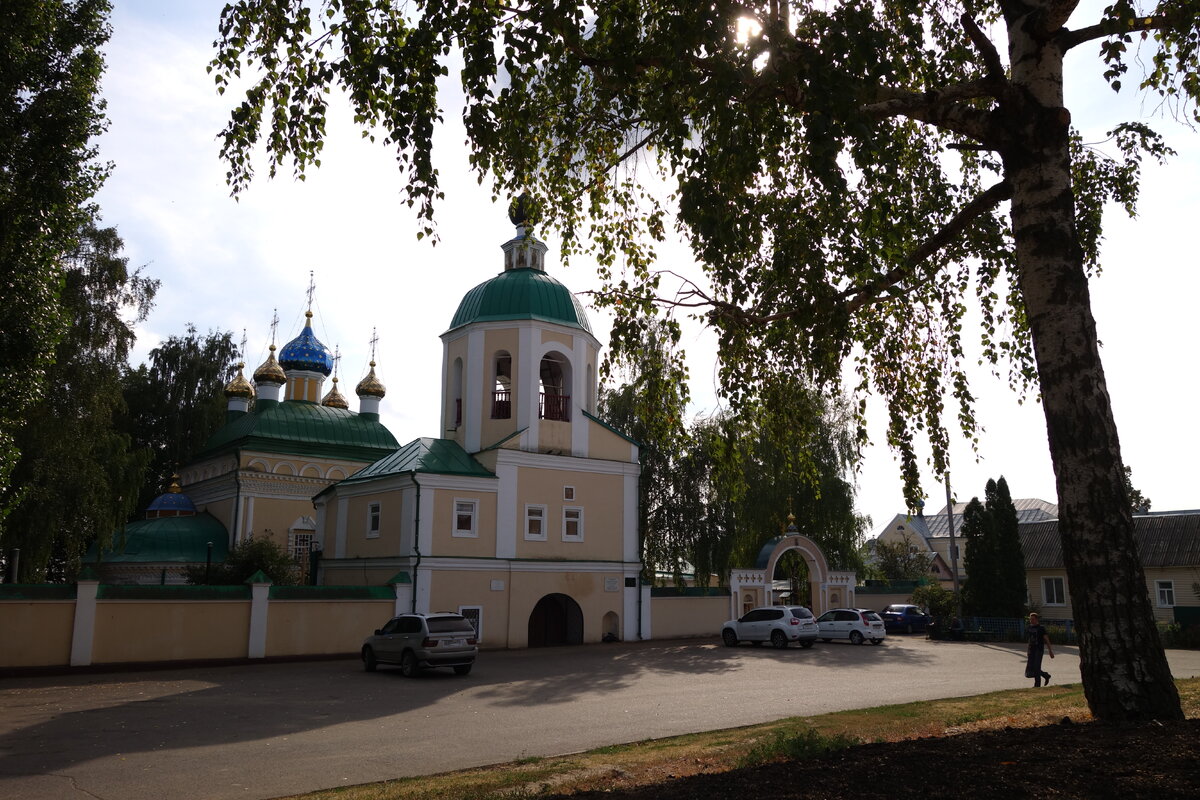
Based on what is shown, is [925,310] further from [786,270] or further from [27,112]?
[27,112]

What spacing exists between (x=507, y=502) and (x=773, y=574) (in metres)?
13.7

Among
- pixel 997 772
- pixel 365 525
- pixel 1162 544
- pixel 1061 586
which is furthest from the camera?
pixel 1061 586

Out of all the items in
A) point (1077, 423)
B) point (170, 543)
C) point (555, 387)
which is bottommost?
point (170, 543)

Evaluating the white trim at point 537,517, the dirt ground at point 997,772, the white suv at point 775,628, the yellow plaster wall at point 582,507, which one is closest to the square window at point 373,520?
the yellow plaster wall at point 582,507

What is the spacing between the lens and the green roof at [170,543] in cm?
3541

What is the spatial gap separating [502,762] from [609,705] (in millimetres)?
5578

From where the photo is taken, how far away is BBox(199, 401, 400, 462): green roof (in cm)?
4031

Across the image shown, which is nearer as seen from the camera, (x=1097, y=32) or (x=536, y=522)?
(x=1097, y=32)

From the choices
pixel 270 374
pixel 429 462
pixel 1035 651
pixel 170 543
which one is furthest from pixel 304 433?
pixel 1035 651

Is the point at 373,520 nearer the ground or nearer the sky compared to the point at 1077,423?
nearer the sky

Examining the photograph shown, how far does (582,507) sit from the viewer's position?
102 feet

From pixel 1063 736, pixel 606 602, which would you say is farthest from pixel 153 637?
pixel 1063 736

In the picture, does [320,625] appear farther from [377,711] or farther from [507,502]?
[377,711]

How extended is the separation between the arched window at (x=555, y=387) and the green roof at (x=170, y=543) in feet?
50.8
